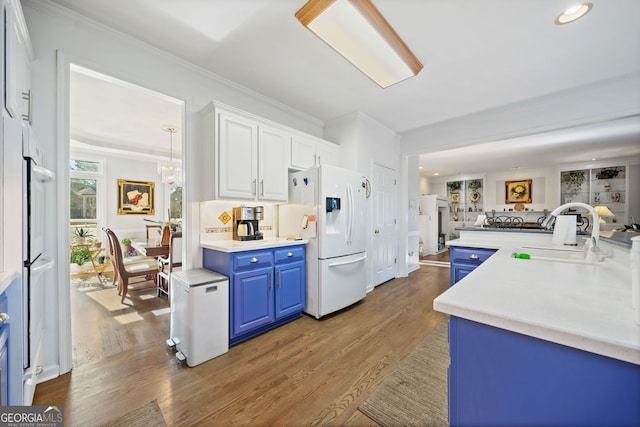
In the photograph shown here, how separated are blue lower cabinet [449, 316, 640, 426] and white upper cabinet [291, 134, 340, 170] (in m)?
2.66

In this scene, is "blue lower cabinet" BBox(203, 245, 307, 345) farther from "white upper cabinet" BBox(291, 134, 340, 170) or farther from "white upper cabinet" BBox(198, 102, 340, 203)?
"white upper cabinet" BBox(291, 134, 340, 170)

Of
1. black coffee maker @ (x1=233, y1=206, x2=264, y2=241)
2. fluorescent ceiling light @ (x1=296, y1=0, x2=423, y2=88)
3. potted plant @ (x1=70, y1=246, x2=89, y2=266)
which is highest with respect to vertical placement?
fluorescent ceiling light @ (x1=296, y1=0, x2=423, y2=88)

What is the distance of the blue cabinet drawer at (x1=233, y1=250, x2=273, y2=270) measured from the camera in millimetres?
2270

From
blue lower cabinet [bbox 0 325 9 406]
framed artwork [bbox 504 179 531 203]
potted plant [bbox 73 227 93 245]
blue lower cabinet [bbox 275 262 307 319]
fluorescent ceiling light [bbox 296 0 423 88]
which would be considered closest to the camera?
blue lower cabinet [bbox 0 325 9 406]

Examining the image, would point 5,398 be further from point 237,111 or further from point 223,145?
point 237,111

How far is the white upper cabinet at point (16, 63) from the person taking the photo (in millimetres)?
1277

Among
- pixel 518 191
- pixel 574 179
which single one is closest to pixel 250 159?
pixel 518 191

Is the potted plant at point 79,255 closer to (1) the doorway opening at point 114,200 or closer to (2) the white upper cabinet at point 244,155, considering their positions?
(1) the doorway opening at point 114,200

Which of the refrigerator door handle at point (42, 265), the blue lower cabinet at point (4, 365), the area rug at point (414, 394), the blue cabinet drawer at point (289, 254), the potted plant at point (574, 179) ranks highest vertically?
the potted plant at point (574, 179)

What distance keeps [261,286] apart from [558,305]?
2154mm

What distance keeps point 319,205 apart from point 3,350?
7.58 ft

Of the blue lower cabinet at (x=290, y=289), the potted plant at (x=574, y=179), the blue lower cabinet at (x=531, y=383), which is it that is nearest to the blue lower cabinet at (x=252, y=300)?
the blue lower cabinet at (x=290, y=289)

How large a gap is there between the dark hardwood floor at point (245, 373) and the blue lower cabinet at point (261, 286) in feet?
0.48

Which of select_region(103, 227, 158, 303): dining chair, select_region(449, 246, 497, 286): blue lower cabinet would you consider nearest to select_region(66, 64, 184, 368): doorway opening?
select_region(103, 227, 158, 303): dining chair
